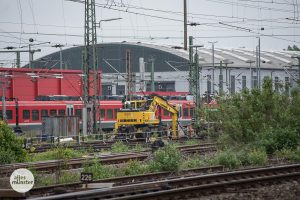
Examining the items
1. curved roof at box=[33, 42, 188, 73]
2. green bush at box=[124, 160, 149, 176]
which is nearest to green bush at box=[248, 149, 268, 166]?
green bush at box=[124, 160, 149, 176]

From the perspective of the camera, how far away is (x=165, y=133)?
40.3 metres

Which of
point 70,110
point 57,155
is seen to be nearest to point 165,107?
point 70,110

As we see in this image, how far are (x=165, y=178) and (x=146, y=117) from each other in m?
22.1

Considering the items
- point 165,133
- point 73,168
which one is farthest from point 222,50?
point 73,168

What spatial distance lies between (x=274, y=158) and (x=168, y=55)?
51926mm

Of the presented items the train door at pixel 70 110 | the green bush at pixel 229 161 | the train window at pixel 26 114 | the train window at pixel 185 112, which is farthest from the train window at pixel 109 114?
the green bush at pixel 229 161

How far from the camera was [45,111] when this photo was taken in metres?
44.2

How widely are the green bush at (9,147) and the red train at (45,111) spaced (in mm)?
19144

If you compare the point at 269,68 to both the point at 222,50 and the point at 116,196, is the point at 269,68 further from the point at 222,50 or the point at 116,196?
the point at 116,196

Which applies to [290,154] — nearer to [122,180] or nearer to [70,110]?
[122,180]

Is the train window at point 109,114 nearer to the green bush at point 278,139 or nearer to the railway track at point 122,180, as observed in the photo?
the green bush at point 278,139

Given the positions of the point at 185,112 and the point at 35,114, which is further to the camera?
the point at 185,112

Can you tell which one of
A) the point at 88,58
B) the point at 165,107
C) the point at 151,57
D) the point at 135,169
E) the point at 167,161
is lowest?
the point at 135,169

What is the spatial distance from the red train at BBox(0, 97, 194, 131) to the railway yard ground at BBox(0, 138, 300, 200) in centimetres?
1825
